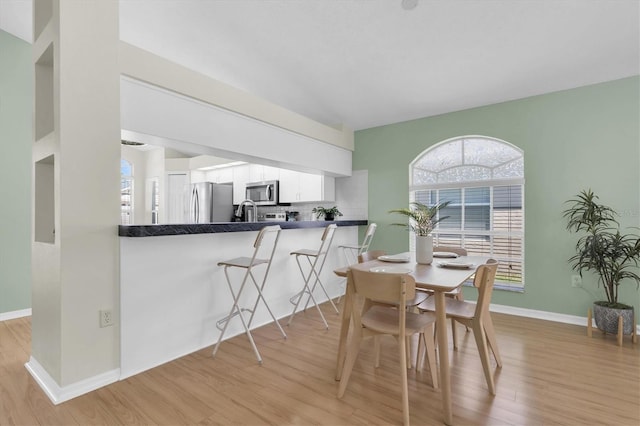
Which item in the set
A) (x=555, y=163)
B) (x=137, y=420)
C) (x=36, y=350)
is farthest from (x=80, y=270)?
(x=555, y=163)

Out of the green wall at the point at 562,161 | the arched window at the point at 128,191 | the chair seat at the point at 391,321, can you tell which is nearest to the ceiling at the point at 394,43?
the green wall at the point at 562,161

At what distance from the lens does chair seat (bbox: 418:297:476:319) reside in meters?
2.11

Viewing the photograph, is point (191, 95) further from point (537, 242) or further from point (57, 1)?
point (537, 242)

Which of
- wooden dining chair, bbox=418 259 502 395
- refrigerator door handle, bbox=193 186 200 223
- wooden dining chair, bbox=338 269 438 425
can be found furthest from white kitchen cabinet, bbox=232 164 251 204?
wooden dining chair, bbox=418 259 502 395

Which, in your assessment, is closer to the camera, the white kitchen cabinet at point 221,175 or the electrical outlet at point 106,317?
the electrical outlet at point 106,317

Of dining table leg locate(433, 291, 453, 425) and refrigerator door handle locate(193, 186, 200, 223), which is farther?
refrigerator door handle locate(193, 186, 200, 223)

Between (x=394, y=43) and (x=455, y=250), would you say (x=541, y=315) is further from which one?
(x=394, y=43)

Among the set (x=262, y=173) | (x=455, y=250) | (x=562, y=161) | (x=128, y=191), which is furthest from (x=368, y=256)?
(x=128, y=191)

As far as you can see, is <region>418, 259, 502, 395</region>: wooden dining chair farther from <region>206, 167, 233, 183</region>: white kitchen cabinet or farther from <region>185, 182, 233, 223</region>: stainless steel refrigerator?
<region>206, 167, 233, 183</region>: white kitchen cabinet

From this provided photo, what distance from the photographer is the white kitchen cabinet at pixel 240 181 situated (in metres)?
5.91

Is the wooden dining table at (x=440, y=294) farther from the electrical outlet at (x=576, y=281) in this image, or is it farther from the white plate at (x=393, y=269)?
the electrical outlet at (x=576, y=281)

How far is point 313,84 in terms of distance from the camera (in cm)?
366

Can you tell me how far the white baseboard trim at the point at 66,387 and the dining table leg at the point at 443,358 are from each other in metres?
2.14

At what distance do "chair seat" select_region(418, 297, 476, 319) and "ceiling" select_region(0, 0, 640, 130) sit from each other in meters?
2.27
